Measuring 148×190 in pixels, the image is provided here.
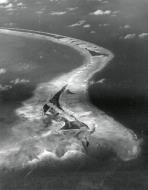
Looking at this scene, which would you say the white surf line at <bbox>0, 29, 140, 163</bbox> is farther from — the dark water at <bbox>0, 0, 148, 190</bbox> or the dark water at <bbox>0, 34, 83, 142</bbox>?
the dark water at <bbox>0, 34, 83, 142</bbox>

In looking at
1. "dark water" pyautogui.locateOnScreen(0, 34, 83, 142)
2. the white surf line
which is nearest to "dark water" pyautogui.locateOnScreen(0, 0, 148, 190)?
the white surf line

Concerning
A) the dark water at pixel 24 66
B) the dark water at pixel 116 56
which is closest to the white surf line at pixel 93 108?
the dark water at pixel 116 56

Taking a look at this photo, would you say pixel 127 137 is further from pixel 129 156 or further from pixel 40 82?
pixel 40 82

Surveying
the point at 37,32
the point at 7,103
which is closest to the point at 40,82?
the point at 7,103

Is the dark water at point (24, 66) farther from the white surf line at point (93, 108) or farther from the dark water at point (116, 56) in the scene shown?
the white surf line at point (93, 108)

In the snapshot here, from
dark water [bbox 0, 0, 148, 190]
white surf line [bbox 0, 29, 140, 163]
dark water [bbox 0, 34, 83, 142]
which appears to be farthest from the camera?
dark water [bbox 0, 34, 83, 142]

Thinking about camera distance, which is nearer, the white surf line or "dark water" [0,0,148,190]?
"dark water" [0,0,148,190]
